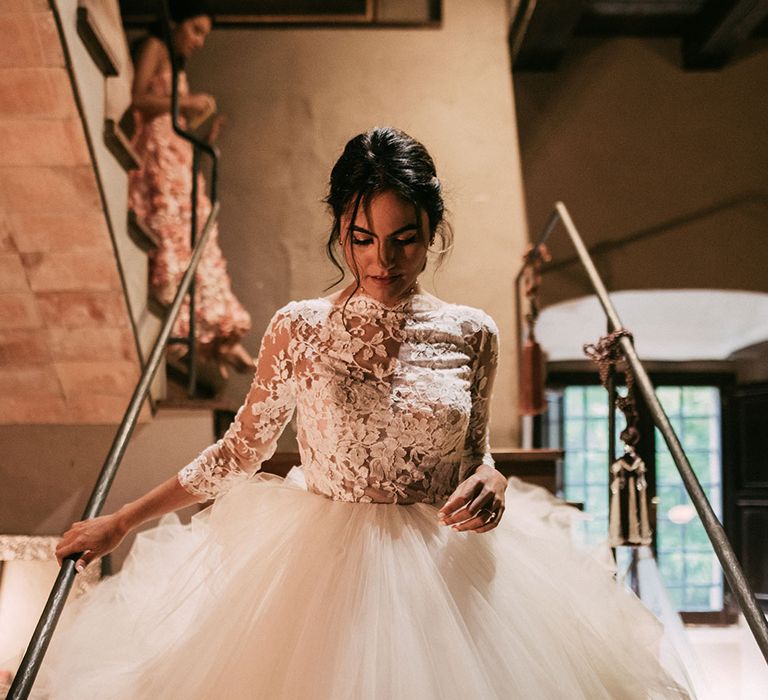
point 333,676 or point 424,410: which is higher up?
point 424,410

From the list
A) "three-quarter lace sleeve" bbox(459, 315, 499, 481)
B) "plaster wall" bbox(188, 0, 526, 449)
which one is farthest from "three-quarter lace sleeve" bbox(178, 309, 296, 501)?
"plaster wall" bbox(188, 0, 526, 449)

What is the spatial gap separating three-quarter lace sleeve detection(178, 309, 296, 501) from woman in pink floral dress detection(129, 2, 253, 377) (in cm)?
171

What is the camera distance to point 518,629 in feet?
4.06

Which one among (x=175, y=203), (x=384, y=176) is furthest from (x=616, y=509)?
(x=175, y=203)

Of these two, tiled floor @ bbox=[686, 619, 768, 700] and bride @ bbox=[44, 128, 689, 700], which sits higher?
bride @ bbox=[44, 128, 689, 700]

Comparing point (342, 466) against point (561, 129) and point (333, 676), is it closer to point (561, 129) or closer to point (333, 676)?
point (333, 676)

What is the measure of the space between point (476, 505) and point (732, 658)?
3849 mm

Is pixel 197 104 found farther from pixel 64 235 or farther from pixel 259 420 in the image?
pixel 259 420

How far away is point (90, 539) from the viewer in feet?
4.62

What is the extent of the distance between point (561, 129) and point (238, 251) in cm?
206

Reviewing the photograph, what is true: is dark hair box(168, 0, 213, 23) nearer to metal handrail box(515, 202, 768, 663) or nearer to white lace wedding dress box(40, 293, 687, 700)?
metal handrail box(515, 202, 768, 663)

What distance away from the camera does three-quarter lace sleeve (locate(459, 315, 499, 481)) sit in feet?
5.22

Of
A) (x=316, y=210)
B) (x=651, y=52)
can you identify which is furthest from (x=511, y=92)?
(x=316, y=210)

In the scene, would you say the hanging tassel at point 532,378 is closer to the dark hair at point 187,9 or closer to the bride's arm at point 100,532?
the bride's arm at point 100,532
